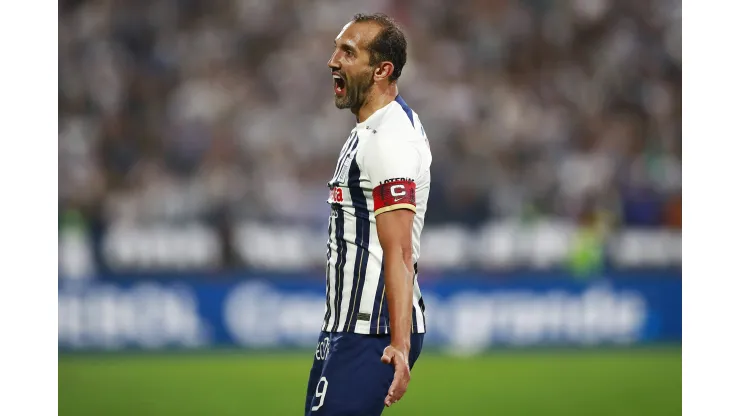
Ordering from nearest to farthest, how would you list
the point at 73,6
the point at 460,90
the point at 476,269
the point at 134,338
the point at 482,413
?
1. the point at 482,413
2. the point at 134,338
3. the point at 476,269
4. the point at 73,6
5. the point at 460,90

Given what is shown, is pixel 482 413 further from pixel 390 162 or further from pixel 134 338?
pixel 390 162

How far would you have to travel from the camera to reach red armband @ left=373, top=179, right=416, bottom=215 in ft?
9.83

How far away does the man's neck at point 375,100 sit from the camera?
3.26 m

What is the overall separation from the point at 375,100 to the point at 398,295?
72 centimetres

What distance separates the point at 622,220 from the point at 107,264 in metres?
4.81

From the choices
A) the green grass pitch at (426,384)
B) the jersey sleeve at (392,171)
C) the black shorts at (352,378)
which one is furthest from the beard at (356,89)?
the green grass pitch at (426,384)

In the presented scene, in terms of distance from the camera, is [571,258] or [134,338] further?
[571,258]

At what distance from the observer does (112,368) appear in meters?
7.77

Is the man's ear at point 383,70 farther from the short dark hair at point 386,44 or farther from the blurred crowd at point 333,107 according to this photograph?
the blurred crowd at point 333,107

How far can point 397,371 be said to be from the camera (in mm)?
2961

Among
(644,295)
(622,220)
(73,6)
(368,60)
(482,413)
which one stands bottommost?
(482,413)

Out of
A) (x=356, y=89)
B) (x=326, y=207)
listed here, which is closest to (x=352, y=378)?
(x=356, y=89)

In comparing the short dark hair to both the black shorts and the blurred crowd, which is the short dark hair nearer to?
the black shorts

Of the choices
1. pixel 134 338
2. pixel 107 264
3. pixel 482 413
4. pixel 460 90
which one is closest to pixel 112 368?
pixel 134 338
